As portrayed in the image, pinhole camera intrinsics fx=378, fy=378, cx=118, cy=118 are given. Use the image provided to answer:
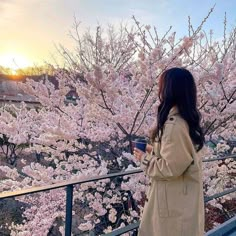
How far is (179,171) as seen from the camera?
1.71m

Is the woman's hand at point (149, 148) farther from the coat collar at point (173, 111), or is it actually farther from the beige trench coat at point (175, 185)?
the coat collar at point (173, 111)

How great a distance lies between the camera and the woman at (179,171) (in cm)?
173

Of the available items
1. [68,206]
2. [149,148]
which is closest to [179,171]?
[149,148]

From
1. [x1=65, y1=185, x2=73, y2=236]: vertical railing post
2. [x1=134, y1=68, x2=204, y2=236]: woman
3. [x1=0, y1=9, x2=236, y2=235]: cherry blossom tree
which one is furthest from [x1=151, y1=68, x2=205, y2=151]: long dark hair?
[x1=0, y1=9, x2=236, y2=235]: cherry blossom tree

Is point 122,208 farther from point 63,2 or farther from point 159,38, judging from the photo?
point 63,2

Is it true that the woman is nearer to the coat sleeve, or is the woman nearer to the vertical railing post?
the coat sleeve

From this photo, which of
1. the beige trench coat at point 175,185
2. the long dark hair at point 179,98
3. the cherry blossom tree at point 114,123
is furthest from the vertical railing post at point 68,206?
the cherry blossom tree at point 114,123

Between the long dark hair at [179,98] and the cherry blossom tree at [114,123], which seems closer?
the long dark hair at [179,98]

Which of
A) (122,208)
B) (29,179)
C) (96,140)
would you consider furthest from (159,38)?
(29,179)

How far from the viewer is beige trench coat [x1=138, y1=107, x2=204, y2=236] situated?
170 centimetres

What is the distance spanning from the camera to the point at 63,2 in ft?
28.3

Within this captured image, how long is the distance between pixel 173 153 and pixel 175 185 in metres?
0.18

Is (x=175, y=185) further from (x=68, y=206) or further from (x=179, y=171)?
(x=68, y=206)

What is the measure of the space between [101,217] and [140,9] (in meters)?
4.04
